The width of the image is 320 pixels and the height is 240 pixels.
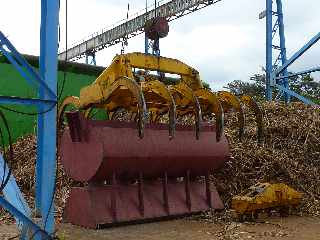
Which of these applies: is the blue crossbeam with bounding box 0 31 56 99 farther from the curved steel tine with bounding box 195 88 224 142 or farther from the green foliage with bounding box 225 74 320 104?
the green foliage with bounding box 225 74 320 104

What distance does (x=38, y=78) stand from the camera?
440 cm

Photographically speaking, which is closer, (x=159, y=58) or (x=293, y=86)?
(x=159, y=58)

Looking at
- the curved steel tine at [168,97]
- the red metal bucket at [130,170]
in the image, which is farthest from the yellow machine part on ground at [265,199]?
the curved steel tine at [168,97]

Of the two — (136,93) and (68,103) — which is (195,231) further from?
(68,103)

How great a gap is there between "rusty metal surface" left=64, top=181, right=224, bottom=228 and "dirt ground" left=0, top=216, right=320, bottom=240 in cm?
13

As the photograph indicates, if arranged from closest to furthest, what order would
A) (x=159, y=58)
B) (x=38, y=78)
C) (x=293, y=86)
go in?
(x=38, y=78) < (x=159, y=58) < (x=293, y=86)

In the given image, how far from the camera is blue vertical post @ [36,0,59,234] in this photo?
4.66 m

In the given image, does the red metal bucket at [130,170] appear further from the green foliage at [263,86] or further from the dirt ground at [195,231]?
the green foliage at [263,86]

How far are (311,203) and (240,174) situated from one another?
128 cm

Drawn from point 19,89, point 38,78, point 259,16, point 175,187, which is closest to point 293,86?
point 259,16

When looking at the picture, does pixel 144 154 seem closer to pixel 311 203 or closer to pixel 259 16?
pixel 311 203

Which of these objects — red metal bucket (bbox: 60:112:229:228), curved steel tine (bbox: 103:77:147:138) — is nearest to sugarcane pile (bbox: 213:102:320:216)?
red metal bucket (bbox: 60:112:229:228)

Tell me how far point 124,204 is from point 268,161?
3.45 metres

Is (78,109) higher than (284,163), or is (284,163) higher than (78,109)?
(78,109)
